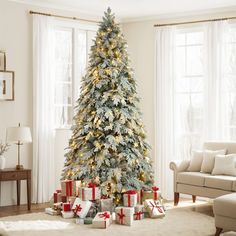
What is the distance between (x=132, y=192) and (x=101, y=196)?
0.42 meters

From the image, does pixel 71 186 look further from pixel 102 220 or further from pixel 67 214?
pixel 102 220

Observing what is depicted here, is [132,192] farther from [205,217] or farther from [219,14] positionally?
[219,14]

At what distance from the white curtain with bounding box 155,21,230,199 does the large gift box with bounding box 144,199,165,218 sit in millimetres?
1844

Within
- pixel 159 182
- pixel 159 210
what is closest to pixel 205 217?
pixel 159 210

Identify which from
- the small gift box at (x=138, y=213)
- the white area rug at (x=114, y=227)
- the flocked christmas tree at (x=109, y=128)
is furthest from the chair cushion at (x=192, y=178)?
the small gift box at (x=138, y=213)

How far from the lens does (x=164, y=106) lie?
8.44 meters

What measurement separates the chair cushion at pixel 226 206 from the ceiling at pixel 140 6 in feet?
11.3

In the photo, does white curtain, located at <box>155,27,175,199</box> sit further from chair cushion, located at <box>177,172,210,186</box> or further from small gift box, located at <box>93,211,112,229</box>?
small gift box, located at <box>93,211,112,229</box>

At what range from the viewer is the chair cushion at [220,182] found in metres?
6.55

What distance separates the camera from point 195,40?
27.1ft

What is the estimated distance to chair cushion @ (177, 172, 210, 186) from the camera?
22.9ft

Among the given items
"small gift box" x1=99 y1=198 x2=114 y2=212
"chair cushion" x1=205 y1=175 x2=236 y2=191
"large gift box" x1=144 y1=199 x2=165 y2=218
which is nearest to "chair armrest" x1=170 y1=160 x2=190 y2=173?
"chair cushion" x1=205 y1=175 x2=236 y2=191

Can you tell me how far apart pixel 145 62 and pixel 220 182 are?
9.58ft

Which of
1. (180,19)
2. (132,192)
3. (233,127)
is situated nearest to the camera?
(132,192)
